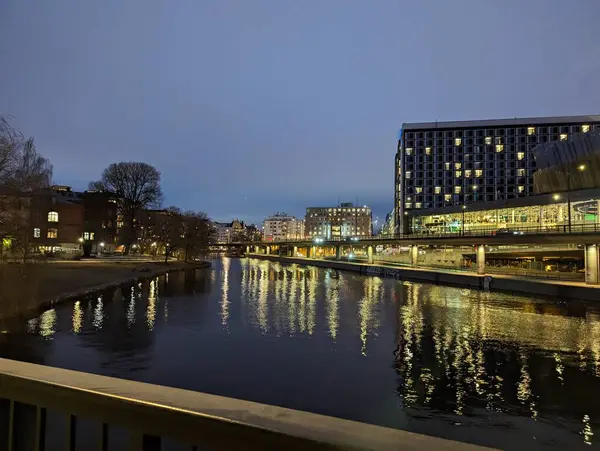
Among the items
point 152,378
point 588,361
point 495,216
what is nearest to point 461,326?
point 588,361

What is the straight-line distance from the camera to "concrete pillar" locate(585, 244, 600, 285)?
2074 inches

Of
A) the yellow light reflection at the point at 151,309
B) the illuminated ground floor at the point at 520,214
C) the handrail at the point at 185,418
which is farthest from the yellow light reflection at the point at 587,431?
the illuminated ground floor at the point at 520,214

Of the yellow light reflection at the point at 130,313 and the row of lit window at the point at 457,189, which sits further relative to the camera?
the row of lit window at the point at 457,189

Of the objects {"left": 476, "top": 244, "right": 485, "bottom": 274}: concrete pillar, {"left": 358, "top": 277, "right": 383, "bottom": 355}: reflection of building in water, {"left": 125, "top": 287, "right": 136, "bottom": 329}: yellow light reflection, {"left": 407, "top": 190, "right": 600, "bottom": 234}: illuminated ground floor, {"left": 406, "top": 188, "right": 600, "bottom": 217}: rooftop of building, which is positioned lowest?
{"left": 358, "top": 277, "right": 383, "bottom": 355}: reflection of building in water

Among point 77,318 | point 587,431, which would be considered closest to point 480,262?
point 77,318

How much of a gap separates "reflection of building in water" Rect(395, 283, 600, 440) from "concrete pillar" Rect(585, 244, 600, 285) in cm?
1715

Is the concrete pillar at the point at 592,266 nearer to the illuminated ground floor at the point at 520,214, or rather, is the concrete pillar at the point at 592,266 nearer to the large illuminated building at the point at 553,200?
the illuminated ground floor at the point at 520,214

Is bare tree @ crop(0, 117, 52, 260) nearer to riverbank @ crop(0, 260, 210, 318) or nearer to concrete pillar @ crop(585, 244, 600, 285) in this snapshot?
riverbank @ crop(0, 260, 210, 318)

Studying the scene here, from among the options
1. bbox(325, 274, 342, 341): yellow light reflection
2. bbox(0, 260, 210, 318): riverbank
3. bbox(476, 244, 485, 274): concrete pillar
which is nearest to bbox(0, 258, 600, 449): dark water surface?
bbox(325, 274, 342, 341): yellow light reflection

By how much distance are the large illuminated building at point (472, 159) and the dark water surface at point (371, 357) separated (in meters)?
121

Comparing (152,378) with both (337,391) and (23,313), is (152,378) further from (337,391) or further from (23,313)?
(23,313)

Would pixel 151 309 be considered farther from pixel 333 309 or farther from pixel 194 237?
pixel 194 237

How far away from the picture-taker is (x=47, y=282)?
45.0 m

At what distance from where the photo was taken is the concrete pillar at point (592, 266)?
173 ft
